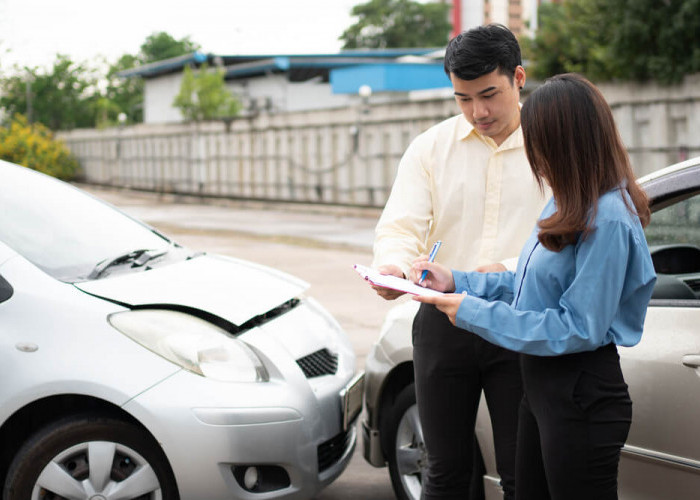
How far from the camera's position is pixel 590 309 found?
1952 mm

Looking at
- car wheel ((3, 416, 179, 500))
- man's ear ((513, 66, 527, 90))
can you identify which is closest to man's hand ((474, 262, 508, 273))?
man's ear ((513, 66, 527, 90))

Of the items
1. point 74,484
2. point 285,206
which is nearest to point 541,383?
point 74,484

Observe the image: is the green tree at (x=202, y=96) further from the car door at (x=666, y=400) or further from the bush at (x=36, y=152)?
the car door at (x=666, y=400)

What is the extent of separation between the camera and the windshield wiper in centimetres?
351

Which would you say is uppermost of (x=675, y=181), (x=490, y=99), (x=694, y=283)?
(x=490, y=99)

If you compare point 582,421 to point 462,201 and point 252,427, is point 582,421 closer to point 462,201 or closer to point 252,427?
point 462,201

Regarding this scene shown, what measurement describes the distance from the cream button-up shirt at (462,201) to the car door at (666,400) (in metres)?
0.51

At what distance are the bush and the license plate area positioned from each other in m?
31.2

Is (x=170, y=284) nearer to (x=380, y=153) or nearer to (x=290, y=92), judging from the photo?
(x=380, y=153)

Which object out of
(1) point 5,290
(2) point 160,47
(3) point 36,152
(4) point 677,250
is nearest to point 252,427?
(1) point 5,290

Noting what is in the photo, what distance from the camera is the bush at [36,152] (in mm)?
32969

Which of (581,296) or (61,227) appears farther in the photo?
(61,227)

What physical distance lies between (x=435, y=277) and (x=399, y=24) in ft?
223

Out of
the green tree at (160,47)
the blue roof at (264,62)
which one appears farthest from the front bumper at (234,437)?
the green tree at (160,47)
